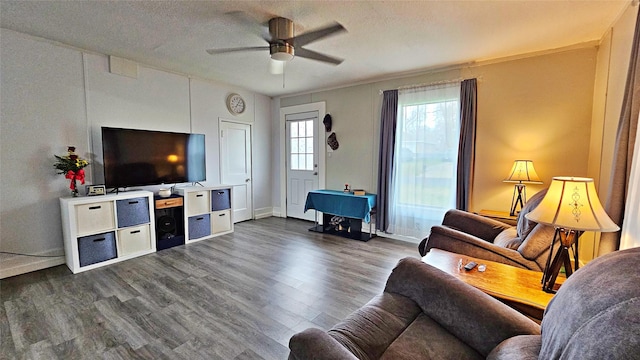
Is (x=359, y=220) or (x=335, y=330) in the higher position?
(x=335, y=330)

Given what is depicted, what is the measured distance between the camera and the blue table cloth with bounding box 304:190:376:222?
419 centimetres

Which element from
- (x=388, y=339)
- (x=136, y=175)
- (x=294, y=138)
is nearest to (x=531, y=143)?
(x=388, y=339)

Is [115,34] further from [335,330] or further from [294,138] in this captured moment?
[335,330]

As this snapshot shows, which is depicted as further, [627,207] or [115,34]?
[115,34]

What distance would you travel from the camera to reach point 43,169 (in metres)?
3.16

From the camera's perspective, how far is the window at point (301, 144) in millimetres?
5340

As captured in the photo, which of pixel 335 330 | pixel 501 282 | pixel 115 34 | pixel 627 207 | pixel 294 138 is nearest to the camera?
pixel 335 330

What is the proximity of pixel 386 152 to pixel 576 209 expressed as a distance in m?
3.02

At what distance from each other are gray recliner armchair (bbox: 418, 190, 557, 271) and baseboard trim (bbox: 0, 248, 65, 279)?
13.6ft

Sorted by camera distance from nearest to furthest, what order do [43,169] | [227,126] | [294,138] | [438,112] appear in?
1. [43,169]
2. [438,112]
3. [227,126]
4. [294,138]

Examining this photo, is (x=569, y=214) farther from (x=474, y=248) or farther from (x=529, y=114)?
(x=529, y=114)

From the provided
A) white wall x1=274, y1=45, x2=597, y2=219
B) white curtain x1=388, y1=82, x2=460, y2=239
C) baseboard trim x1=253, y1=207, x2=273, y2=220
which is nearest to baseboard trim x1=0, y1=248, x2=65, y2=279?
baseboard trim x1=253, y1=207, x2=273, y2=220

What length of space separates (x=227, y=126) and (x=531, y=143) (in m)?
4.59

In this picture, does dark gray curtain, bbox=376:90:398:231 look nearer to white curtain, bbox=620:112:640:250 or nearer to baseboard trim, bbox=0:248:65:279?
white curtain, bbox=620:112:640:250
